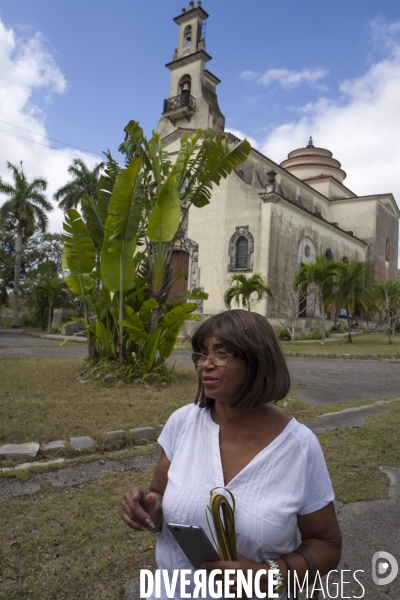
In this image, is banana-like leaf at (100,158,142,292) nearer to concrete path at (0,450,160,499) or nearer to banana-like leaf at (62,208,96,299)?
banana-like leaf at (62,208,96,299)

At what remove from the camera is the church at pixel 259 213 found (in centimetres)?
2370

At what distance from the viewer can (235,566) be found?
1525 millimetres

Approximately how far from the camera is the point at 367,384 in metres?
10.2

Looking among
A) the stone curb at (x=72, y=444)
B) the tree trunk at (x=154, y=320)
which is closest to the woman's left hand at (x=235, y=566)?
the stone curb at (x=72, y=444)

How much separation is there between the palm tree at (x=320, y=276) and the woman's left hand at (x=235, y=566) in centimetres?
1908

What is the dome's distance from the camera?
1373 inches

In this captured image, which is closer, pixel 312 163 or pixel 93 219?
pixel 93 219

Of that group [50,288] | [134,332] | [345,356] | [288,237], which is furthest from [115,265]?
[50,288]

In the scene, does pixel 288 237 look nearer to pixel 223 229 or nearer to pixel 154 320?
pixel 223 229

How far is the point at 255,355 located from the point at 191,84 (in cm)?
3042

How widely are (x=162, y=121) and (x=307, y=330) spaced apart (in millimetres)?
15871

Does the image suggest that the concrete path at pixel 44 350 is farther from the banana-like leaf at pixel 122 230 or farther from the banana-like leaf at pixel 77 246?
the banana-like leaf at pixel 122 230

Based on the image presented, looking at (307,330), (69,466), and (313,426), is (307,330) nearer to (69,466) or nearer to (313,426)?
(313,426)

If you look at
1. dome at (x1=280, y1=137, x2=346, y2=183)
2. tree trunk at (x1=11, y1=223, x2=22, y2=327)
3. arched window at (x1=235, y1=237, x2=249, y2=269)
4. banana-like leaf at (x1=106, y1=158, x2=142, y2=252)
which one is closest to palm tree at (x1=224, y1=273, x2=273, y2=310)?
arched window at (x1=235, y1=237, x2=249, y2=269)
